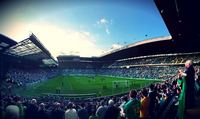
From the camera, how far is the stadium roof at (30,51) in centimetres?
1126

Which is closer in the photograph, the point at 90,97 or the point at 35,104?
the point at 35,104

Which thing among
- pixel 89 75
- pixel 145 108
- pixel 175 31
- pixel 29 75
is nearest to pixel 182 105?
pixel 145 108

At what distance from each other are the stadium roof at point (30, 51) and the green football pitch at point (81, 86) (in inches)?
35.0

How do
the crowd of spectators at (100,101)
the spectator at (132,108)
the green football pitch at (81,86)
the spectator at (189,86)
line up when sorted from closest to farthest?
the spectator at (189,86) < the spectator at (132,108) < the crowd of spectators at (100,101) < the green football pitch at (81,86)

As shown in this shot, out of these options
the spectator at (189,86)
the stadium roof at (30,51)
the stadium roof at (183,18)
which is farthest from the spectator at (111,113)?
the stadium roof at (183,18)

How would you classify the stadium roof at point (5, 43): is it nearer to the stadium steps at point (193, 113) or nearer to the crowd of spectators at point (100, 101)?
the crowd of spectators at point (100, 101)

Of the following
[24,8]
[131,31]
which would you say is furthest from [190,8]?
[24,8]

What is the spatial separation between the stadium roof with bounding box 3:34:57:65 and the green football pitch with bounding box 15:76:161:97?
888mm

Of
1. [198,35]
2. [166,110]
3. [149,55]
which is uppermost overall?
[198,35]

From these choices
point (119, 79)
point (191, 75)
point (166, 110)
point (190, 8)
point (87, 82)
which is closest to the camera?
point (191, 75)

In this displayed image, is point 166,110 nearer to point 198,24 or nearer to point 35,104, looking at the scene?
point 35,104

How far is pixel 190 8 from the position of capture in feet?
39.7

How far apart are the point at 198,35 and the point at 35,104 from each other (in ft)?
30.4

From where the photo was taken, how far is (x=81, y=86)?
10219 millimetres
